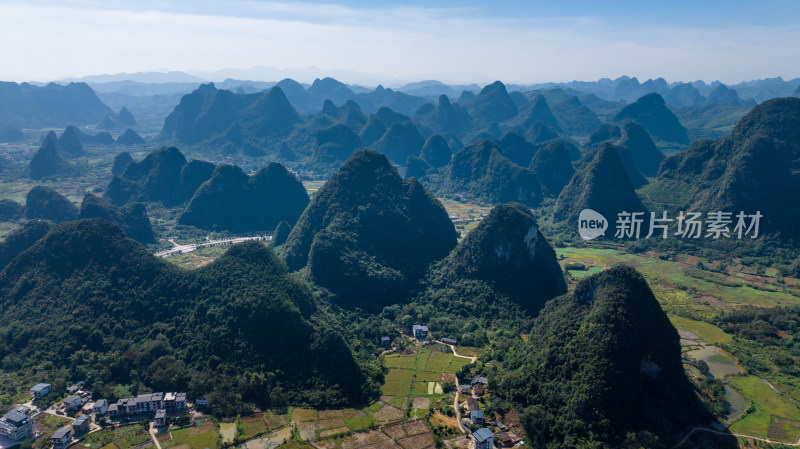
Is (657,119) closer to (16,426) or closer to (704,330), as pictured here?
(704,330)

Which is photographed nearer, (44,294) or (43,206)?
(44,294)

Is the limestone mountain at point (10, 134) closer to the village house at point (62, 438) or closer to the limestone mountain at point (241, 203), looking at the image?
the limestone mountain at point (241, 203)

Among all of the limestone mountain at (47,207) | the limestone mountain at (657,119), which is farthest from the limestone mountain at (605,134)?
the limestone mountain at (47,207)

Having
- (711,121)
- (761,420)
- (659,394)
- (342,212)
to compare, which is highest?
(711,121)

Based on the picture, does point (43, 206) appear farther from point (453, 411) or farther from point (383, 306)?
point (453, 411)

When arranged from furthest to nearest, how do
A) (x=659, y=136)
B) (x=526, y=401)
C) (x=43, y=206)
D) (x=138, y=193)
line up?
(x=659, y=136)
(x=138, y=193)
(x=43, y=206)
(x=526, y=401)

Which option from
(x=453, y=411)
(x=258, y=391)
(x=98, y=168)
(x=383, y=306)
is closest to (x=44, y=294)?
(x=258, y=391)
